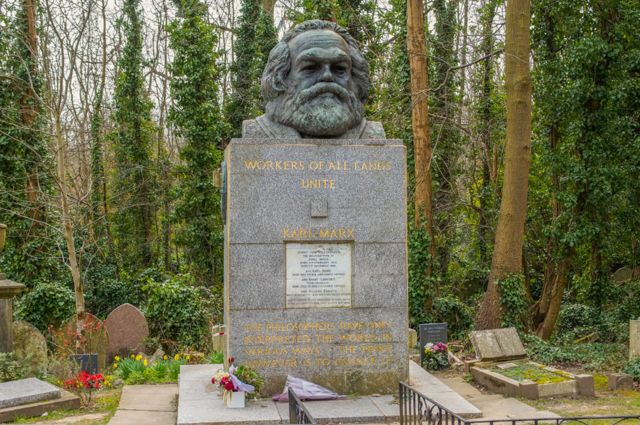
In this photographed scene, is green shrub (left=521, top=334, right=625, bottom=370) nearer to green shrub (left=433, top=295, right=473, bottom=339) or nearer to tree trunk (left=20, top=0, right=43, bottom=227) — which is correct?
green shrub (left=433, top=295, right=473, bottom=339)

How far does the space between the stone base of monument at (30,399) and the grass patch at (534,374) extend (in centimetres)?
531

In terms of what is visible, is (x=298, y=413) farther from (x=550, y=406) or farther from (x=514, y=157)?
(x=514, y=157)

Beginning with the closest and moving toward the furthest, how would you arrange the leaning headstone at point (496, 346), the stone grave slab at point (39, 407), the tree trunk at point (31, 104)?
1. the stone grave slab at point (39, 407)
2. the leaning headstone at point (496, 346)
3. the tree trunk at point (31, 104)

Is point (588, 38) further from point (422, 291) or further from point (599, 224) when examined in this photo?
point (422, 291)

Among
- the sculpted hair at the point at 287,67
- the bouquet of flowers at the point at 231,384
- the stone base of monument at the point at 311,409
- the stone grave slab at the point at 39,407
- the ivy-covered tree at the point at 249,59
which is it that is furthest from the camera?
the ivy-covered tree at the point at 249,59

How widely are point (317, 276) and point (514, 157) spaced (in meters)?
7.30

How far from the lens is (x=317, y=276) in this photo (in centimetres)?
805

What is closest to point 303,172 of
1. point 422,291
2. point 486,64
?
point 422,291

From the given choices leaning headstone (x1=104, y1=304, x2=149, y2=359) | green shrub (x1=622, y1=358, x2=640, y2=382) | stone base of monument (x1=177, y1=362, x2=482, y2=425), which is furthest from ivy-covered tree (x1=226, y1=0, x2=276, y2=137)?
stone base of monument (x1=177, y1=362, x2=482, y2=425)

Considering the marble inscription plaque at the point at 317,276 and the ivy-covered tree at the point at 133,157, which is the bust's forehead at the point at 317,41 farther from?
the ivy-covered tree at the point at 133,157

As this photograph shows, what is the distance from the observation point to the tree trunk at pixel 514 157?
45.9ft

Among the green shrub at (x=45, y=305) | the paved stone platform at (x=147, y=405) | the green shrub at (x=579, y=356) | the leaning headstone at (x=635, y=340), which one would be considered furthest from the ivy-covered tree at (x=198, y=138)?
the leaning headstone at (x=635, y=340)

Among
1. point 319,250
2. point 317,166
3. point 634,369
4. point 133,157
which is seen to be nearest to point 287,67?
point 317,166

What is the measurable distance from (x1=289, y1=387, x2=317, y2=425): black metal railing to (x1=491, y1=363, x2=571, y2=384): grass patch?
4704 mm
